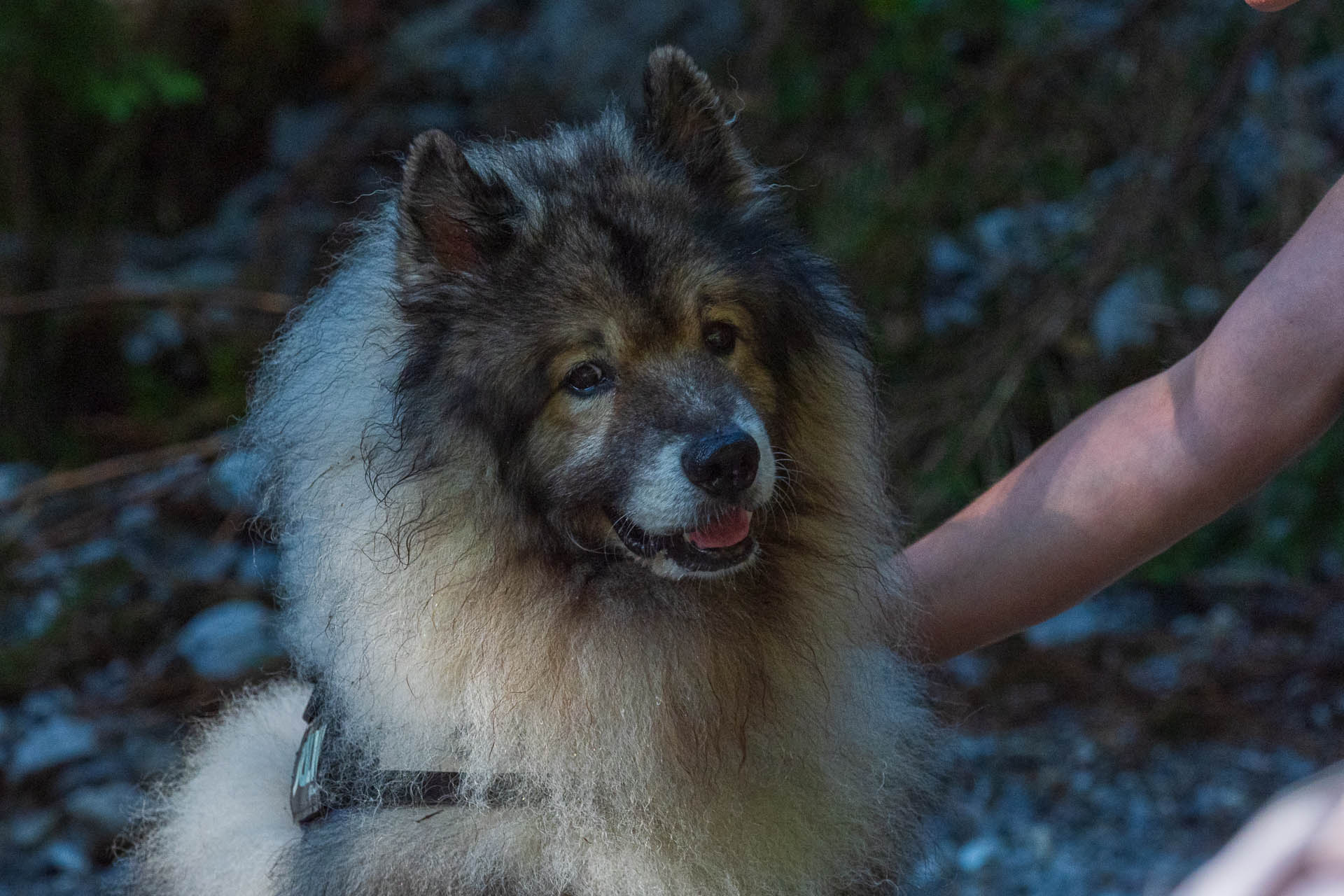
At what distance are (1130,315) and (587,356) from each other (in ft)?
10.7

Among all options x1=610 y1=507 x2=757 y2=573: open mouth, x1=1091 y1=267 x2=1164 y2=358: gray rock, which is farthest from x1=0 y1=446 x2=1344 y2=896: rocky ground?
x1=610 y1=507 x2=757 y2=573: open mouth

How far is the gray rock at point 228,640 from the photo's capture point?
17.0 ft

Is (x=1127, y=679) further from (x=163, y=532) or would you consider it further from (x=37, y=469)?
(x=37, y=469)

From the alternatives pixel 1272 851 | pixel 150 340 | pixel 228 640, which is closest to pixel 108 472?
pixel 228 640

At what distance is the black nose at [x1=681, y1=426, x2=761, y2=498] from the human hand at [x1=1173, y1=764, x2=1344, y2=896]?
160 centimetres

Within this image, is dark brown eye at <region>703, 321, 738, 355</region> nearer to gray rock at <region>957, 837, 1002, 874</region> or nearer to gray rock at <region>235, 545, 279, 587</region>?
gray rock at <region>957, 837, 1002, 874</region>

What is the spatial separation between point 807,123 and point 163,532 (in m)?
3.44

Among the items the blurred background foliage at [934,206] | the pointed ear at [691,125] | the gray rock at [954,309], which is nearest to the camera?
the pointed ear at [691,125]

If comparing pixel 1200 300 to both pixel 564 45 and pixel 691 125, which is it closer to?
pixel 691 125

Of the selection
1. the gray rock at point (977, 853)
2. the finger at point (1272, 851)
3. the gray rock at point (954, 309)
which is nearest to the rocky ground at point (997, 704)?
the gray rock at point (977, 853)

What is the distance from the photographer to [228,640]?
17.4ft

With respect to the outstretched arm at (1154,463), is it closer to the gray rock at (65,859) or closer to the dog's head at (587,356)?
the dog's head at (587,356)

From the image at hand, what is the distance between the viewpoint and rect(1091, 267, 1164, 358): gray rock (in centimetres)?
501

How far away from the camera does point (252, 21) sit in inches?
329
